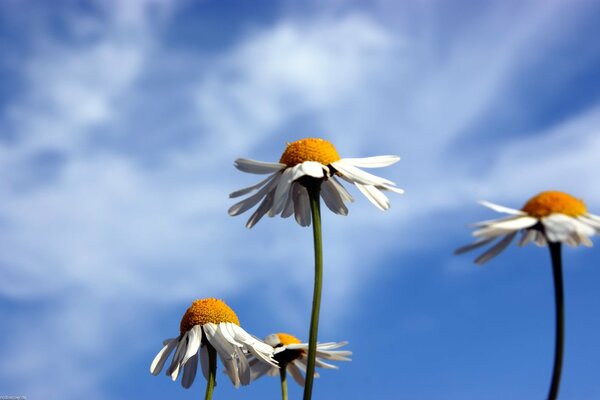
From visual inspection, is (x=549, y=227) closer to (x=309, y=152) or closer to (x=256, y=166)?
(x=309, y=152)

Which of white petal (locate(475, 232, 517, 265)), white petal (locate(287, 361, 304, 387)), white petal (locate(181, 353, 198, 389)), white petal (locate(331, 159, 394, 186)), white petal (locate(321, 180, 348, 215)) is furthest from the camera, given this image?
white petal (locate(287, 361, 304, 387))

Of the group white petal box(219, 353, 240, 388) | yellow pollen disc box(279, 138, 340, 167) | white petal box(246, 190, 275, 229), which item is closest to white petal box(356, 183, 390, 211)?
Result: yellow pollen disc box(279, 138, 340, 167)

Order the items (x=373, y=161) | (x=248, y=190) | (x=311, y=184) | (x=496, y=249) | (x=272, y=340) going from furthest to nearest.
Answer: (x=272, y=340), (x=373, y=161), (x=248, y=190), (x=311, y=184), (x=496, y=249)

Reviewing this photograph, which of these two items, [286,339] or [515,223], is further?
[286,339]

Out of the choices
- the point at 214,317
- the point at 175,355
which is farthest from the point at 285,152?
the point at 175,355

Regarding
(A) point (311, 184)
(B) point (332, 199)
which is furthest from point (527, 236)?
(B) point (332, 199)

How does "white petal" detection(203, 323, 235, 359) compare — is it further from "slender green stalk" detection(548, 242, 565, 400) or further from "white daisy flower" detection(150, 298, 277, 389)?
"slender green stalk" detection(548, 242, 565, 400)

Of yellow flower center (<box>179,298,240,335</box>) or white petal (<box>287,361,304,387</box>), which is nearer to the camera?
yellow flower center (<box>179,298,240,335</box>)

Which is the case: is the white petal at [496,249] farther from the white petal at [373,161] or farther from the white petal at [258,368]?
the white petal at [258,368]
